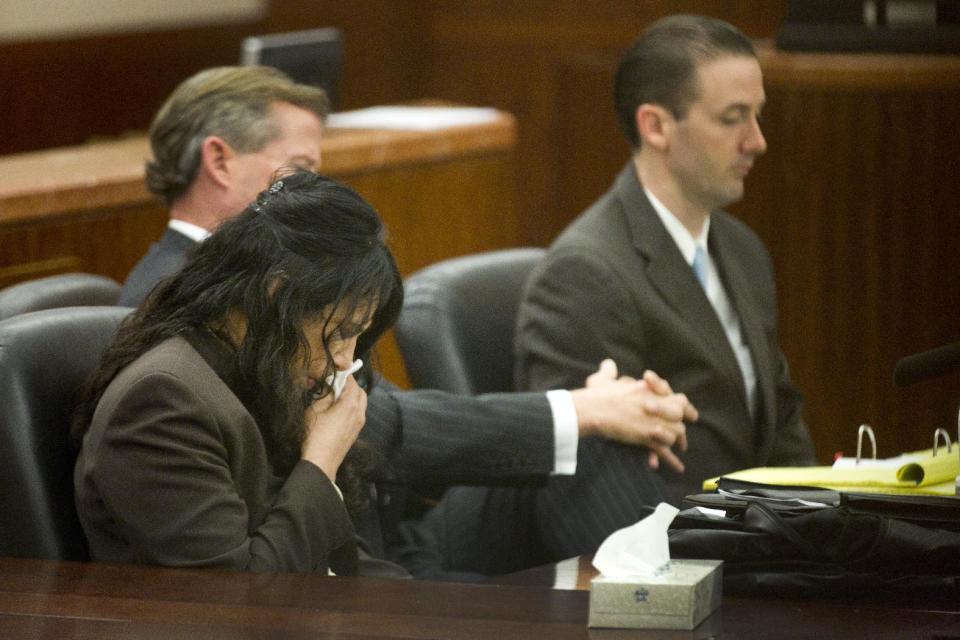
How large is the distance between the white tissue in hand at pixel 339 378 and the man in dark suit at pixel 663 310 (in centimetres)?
56

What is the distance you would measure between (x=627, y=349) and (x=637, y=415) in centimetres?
31

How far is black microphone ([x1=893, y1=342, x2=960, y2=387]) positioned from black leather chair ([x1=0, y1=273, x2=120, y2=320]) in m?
1.31

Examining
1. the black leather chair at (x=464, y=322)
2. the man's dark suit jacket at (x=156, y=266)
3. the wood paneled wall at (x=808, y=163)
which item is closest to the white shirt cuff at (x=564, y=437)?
the black leather chair at (x=464, y=322)

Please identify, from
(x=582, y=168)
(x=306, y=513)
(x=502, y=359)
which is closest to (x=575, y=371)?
(x=502, y=359)

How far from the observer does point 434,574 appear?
8.73 feet

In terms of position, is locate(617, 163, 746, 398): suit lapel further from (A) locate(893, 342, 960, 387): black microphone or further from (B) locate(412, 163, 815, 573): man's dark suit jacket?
(A) locate(893, 342, 960, 387): black microphone

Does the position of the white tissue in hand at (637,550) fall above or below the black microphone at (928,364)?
below

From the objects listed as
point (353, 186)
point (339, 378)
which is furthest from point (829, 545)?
point (353, 186)

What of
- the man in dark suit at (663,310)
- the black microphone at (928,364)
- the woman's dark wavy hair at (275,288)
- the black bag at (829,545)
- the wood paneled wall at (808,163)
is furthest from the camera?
the wood paneled wall at (808,163)

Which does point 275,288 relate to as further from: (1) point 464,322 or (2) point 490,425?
(1) point 464,322

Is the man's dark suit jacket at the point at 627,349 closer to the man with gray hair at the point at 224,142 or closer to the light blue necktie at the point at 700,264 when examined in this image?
the light blue necktie at the point at 700,264

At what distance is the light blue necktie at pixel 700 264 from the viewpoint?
2924 mm

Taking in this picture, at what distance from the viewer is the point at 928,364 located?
1730 millimetres

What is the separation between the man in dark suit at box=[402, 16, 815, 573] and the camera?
2.50 metres
